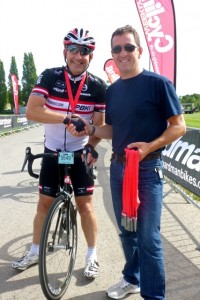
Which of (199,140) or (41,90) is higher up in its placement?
(41,90)

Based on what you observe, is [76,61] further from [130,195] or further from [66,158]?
[130,195]

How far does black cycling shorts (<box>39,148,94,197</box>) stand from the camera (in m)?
3.36

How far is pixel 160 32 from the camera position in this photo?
7.42m

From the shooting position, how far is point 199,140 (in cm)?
505

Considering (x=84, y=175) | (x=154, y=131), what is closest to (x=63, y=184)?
(x=84, y=175)

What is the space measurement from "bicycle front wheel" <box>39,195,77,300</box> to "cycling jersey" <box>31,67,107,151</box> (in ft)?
2.05

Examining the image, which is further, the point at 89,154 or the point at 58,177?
the point at 58,177

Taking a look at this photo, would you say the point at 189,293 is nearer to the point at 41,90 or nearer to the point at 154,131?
the point at 154,131

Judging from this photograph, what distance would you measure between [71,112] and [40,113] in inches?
12.7

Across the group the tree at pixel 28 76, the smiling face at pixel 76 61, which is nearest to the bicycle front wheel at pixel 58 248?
the smiling face at pixel 76 61

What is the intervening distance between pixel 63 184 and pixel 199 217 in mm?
2919

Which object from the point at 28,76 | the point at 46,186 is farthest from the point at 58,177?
the point at 28,76

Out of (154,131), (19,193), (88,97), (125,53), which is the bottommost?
(19,193)

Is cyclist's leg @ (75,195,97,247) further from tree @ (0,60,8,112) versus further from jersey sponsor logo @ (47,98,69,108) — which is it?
tree @ (0,60,8,112)
